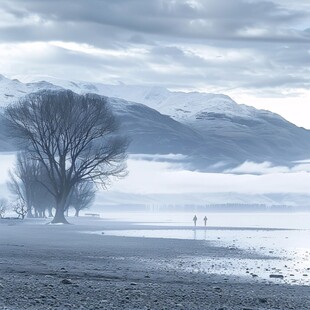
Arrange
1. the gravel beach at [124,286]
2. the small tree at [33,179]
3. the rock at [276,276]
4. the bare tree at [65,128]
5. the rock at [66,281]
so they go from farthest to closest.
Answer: the small tree at [33,179]
the bare tree at [65,128]
the rock at [276,276]
the rock at [66,281]
the gravel beach at [124,286]

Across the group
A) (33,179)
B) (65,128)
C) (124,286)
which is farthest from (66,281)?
(33,179)

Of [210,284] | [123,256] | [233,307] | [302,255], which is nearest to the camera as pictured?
[233,307]

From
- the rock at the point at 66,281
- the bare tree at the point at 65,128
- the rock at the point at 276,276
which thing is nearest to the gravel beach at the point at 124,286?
the rock at the point at 66,281

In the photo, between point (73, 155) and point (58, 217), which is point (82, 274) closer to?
point (73, 155)

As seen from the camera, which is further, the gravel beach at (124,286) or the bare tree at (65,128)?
the bare tree at (65,128)

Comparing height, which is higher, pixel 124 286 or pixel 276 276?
pixel 276 276

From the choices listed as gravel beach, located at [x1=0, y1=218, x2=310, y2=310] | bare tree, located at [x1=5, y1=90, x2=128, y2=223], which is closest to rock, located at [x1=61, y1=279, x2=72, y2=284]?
gravel beach, located at [x1=0, y1=218, x2=310, y2=310]

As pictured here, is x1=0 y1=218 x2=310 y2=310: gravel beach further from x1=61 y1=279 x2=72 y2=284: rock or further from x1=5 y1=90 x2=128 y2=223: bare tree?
x1=5 y1=90 x2=128 y2=223: bare tree

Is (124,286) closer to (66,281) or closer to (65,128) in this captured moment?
(66,281)

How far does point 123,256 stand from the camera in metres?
40.6

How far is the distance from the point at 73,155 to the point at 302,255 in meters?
50.0

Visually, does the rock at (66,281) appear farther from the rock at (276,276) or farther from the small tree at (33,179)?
the small tree at (33,179)

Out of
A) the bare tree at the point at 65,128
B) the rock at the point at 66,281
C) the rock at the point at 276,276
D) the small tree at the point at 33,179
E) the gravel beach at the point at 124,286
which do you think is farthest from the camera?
the small tree at the point at 33,179

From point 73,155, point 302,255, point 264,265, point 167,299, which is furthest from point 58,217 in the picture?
point 167,299
